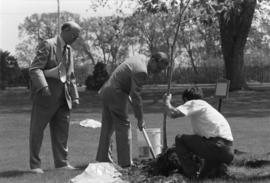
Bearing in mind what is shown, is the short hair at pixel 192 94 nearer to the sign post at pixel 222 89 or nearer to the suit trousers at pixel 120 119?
the suit trousers at pixel 120 119

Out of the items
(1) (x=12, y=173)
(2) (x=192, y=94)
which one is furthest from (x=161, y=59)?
(1) (x=12, y=173)

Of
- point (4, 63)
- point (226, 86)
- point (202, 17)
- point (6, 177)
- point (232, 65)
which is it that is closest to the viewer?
point (6, 177)

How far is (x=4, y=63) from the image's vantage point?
172ft

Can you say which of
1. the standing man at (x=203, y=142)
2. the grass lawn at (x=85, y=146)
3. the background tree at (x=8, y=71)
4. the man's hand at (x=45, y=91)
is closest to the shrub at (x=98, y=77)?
the grass lawn at (x=85, y=146)

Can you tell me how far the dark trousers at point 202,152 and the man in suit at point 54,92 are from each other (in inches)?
75.2

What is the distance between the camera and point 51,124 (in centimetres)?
822

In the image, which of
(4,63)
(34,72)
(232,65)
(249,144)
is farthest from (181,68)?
(34,72)

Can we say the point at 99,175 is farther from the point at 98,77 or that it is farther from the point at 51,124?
the point at 98,77

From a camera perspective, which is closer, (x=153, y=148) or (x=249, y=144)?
(x=153, y=148)

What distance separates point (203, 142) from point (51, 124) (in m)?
2.44

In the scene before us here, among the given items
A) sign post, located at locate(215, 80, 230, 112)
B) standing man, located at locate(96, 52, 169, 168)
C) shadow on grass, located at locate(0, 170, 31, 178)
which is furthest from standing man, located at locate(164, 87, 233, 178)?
sign post, located at locate(215, 80, 230, 112)

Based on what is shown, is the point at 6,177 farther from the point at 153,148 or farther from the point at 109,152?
the point at 153,148

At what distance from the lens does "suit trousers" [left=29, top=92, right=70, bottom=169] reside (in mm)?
7902

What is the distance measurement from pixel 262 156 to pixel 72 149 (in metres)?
3.86
